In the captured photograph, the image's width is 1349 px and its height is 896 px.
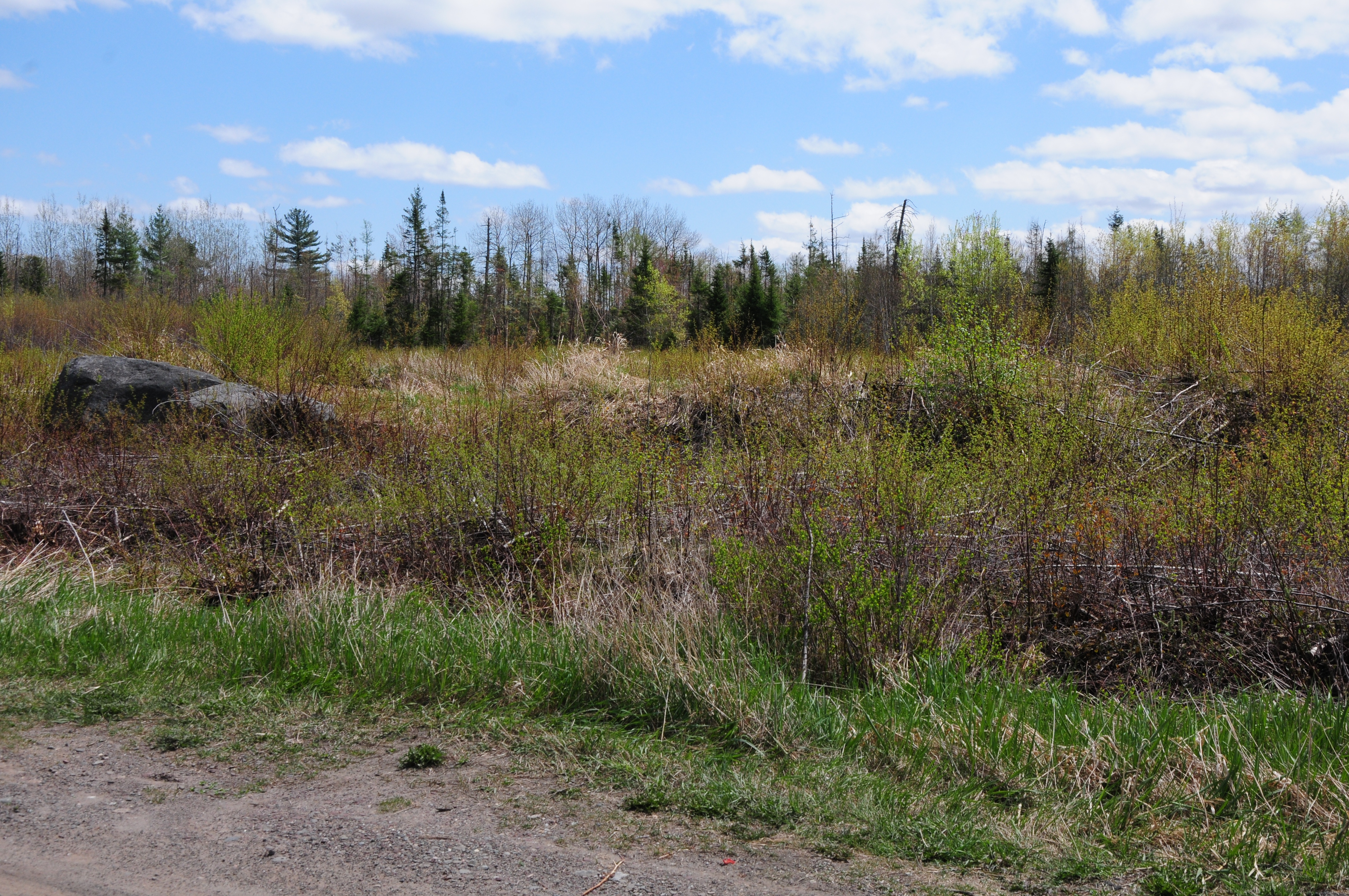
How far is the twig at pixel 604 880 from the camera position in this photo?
257 cm

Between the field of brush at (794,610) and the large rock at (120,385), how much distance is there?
1026mm

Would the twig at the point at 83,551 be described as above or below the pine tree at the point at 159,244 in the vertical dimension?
below

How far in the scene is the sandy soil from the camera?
2.62 meters

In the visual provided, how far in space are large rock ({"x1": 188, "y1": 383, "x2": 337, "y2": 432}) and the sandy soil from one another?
8.45 meters

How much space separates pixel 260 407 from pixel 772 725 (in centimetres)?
995

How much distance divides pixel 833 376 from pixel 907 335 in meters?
1.37

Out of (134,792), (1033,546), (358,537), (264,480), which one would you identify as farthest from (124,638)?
(1033,546)

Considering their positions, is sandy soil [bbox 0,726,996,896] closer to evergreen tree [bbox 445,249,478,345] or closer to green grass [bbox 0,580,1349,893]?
green grass [bbox 0,580,1349,893]

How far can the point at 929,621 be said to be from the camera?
491 cm

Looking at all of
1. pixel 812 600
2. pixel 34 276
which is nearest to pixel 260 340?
pixel 812 600

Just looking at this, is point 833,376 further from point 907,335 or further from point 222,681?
point 222,681

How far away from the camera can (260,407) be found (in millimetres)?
11555

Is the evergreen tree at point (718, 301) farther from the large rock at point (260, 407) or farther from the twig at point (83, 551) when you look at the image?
the twig at point (83, 551)

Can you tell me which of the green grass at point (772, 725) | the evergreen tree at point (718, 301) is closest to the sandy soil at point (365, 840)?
the green grass at point (772, 725)
